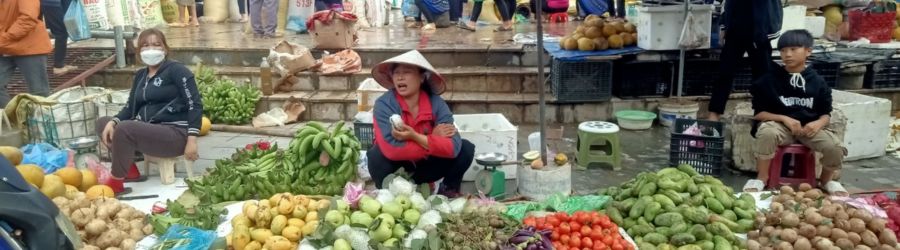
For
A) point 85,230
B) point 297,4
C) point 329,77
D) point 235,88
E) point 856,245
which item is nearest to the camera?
point 856,245

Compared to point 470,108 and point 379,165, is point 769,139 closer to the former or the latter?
point 379,165

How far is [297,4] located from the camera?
34.5ft

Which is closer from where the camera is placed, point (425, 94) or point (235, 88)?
point (425, 94)

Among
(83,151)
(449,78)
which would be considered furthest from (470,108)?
(83,151)

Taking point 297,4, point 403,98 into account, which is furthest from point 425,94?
point 297,4

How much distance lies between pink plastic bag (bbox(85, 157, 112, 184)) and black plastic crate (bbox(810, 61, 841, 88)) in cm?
585

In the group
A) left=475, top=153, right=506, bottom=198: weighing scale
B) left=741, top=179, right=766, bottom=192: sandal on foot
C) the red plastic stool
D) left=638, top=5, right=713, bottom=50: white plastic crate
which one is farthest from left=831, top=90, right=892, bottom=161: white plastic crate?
the red plastic stool

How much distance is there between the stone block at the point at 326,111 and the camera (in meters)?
7.59

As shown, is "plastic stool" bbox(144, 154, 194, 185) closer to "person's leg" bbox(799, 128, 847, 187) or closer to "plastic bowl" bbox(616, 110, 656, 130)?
"plastic bowl" bbox(616, 110, 656, 130)

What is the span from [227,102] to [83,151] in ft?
7.46

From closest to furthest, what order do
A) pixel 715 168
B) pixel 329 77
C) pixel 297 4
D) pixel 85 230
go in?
pixel 85 230 < pixel 715 168 < pixel 329 77 < pixel 297 4

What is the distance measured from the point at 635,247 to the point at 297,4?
26.0ft

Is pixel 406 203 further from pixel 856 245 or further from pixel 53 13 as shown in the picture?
pixel 53 13

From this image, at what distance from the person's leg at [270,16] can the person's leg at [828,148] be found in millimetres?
7052
